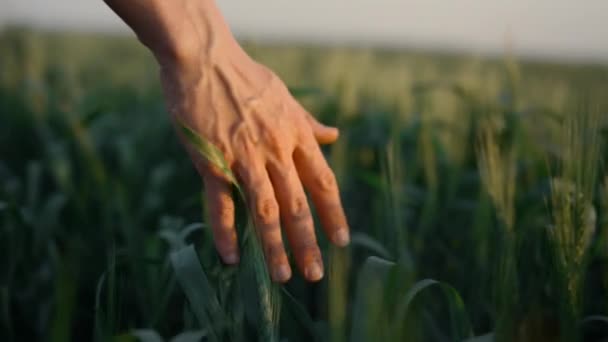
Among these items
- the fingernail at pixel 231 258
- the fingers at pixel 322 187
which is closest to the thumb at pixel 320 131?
the fingers at pixel 322 187

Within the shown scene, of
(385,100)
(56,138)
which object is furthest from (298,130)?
(385,100)

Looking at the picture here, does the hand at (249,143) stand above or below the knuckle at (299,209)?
above

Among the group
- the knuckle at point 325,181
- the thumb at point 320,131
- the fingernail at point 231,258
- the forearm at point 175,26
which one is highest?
the forearm at point 175,26

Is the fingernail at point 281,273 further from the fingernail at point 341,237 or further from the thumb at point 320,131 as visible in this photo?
the thumb at point 320,131

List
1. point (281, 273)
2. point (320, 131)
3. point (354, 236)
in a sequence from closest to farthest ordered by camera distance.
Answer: point (281, 273) < point (320, 131) < point (354, 236)

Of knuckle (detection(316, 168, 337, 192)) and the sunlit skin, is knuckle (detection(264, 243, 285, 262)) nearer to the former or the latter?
the sunlit skin

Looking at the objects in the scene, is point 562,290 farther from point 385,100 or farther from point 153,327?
point 385,100

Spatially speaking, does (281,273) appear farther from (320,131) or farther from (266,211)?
A: (320,131)

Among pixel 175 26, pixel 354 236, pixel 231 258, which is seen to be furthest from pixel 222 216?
pixel 354 236
